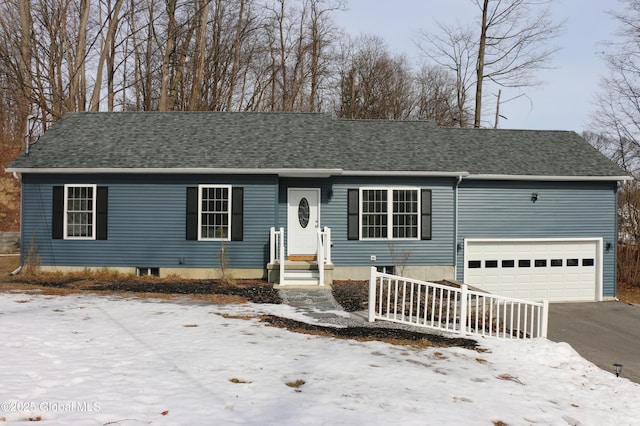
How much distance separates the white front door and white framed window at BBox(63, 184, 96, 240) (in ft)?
17.1

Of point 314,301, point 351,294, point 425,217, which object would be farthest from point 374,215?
point 314,301

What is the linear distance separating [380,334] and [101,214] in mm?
8809

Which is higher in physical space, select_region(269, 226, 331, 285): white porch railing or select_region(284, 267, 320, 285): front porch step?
select_region(269, 226, 331, 285): white porch railing

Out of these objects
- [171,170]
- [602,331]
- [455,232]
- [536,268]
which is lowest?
[602,331]

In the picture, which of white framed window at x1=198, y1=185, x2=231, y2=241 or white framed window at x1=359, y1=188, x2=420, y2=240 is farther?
white framed window at x1=359, y1=188, x2=420, y2=240

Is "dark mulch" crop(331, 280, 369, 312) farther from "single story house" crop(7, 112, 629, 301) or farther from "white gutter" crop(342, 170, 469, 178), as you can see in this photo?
"white gutter" crop(342, 170, 469, 178)

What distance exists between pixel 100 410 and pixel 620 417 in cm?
507

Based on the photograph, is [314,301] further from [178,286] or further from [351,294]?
[178,286]

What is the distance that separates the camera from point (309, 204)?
13812 millimetres

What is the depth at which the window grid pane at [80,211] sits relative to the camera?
13.2 meters

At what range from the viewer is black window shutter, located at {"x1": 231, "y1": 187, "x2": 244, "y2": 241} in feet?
42.8

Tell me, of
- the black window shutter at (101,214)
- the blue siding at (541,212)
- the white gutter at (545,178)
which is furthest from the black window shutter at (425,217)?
the black window shutter at (101,214)

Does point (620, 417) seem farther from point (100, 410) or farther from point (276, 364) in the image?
point (100, 410)

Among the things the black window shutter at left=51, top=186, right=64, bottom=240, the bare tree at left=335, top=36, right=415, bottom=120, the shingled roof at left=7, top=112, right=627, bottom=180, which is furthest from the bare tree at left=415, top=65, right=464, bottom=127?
the black window shutter at left=51, top=186, right=64, bottom=240
